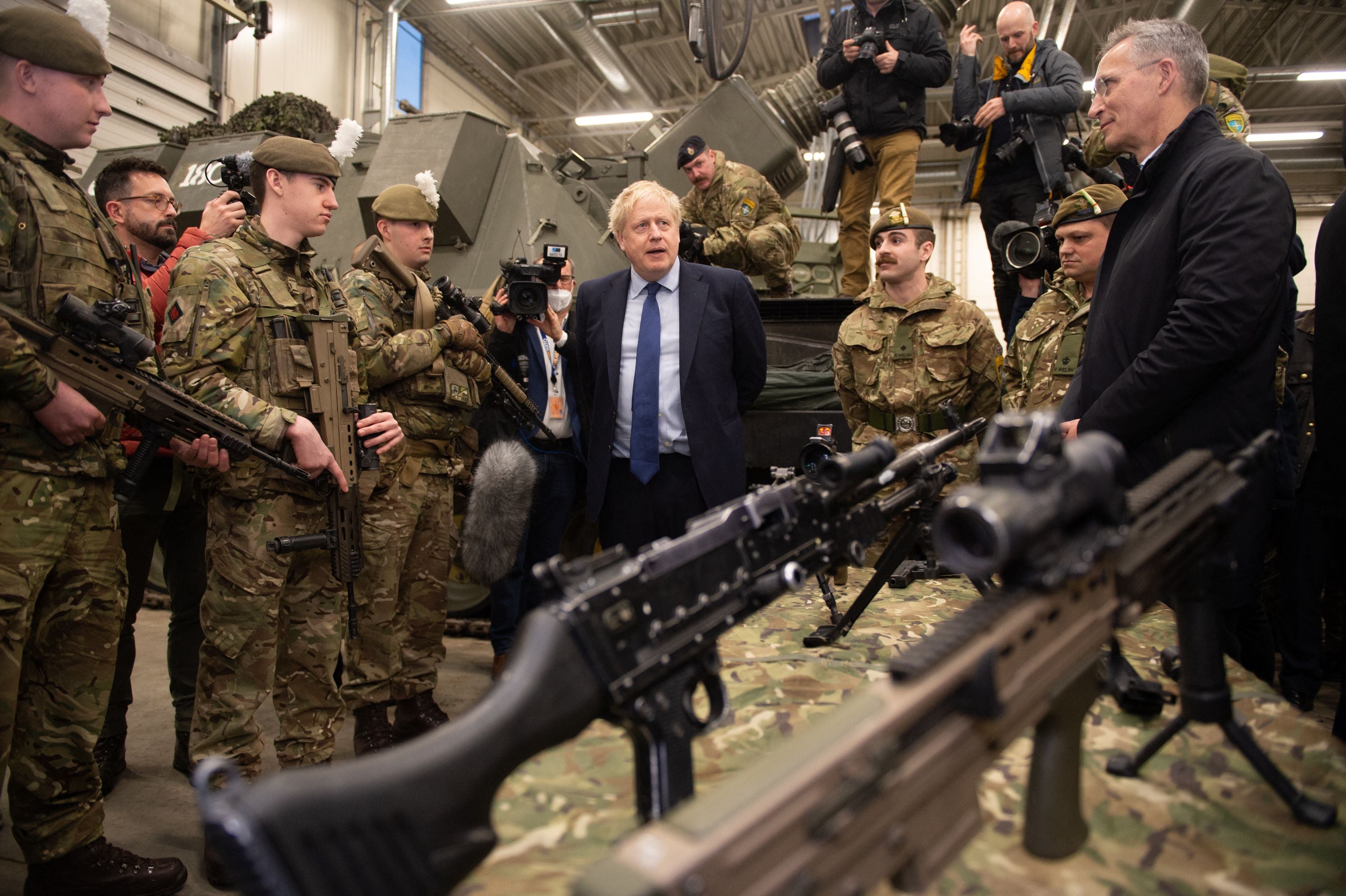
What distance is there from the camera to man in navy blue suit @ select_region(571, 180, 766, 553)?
2.93 m

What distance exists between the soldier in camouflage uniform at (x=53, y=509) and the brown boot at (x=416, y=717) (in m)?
1.06

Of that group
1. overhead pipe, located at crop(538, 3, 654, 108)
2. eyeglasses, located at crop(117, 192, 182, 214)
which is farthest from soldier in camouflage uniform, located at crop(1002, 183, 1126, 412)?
overhead pipe, located at crop(538, 3, 654, 108)

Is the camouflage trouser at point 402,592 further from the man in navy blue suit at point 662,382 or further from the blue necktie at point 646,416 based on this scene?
the blue necktie at point 646,416

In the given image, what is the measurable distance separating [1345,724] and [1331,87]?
17.1 m

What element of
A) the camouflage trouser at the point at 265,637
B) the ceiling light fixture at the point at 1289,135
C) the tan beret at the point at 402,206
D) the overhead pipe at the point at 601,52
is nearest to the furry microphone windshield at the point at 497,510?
the camouflage trouser at the point at 265,637

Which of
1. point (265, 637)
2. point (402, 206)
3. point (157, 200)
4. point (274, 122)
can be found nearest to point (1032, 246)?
point (402, 206)

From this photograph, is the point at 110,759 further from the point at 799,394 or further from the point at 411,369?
the point at 799,394

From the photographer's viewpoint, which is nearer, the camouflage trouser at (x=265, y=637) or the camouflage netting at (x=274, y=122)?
the camouflage trouser at (x=265, y=637)

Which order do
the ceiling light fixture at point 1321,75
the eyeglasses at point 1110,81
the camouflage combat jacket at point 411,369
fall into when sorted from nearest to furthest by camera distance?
the eyeglasses at point 1110,81 → the camouflage combat jacket at point 411,369 → the ceiling light fixture at point 1321,75

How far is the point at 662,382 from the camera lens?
2.96m

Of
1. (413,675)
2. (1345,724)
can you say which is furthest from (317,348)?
(1345,724)

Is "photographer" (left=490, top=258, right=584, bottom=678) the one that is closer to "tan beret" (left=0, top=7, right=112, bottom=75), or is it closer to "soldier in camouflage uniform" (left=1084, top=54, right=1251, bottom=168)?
"tan beret" (left=0, top=7, right=112, bottom=75)

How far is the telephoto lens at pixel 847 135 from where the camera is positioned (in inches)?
218

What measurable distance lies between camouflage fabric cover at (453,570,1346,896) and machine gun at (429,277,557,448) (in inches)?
83.6
